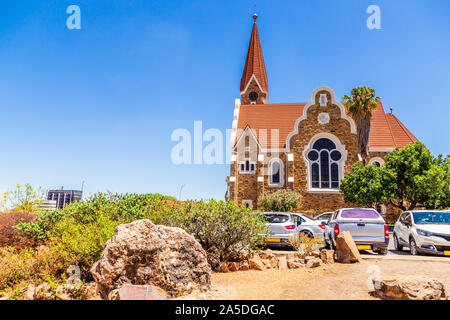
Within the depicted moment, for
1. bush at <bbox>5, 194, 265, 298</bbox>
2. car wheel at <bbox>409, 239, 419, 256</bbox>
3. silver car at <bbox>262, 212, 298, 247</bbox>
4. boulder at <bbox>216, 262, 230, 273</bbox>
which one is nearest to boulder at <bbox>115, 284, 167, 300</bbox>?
bush at <bbox>5, 194, 265, 298</bbox>

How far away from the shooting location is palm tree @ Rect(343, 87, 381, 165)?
28.7 meters

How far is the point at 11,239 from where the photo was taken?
908 centimetres

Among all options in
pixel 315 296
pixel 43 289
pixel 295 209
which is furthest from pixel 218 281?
pixel 295 209

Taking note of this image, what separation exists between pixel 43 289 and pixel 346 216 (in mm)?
9576

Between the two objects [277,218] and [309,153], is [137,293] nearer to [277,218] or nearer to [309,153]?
[277,218]

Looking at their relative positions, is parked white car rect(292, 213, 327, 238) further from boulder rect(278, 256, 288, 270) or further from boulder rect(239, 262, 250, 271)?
boulder rect(239, 262, 250, 271)

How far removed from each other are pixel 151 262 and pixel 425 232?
9.59 meters

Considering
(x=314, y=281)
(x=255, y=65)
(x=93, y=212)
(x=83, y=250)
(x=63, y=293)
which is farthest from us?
(x=255, y=65)

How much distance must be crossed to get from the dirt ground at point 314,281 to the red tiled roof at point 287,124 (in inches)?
963

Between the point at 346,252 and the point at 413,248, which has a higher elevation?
the point at 346,252

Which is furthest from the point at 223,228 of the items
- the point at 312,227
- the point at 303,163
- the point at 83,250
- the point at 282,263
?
the point at 303,163

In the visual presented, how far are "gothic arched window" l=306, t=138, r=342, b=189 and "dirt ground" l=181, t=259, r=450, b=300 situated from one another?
71.2ft

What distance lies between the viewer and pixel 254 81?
152 ft
